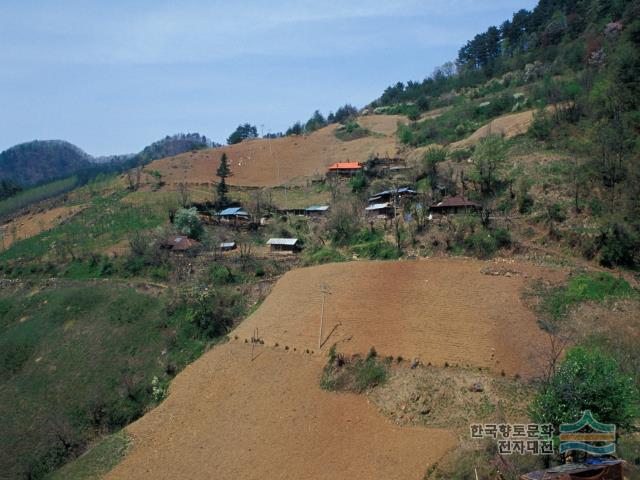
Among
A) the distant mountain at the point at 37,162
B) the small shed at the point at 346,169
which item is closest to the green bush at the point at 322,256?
the small shed at the point at 346,169

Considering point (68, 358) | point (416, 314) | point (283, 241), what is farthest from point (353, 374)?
point (68, 358)

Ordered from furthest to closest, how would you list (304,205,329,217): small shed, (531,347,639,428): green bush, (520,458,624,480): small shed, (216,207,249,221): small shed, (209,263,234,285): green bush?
(216,207,249,221): small shed
(304,205,329,217): small shed
(209,263,234,285): green bush
(531,347,639,428): green bush
(520,458,624,480): small shed

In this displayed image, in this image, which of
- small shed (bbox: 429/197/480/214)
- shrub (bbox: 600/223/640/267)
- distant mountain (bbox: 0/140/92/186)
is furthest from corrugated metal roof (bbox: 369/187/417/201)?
distant mountain (bbox: 0/140/92/186)

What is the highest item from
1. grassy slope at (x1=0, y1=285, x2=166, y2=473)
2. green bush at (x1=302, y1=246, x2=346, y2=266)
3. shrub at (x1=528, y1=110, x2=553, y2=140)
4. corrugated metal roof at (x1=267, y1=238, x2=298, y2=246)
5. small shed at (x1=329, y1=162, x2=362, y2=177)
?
shrub at (x1=528, y1=110, x2=553, y2=140)

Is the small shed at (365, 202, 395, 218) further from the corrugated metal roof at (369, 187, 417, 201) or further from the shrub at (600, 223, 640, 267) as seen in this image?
the shrub at (600, 223, 640, 267)

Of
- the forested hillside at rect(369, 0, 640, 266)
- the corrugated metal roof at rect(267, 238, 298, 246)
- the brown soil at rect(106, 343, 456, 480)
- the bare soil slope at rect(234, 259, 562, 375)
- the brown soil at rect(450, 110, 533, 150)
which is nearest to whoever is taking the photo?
the brown soil at rect(106, 343, 456, 480)

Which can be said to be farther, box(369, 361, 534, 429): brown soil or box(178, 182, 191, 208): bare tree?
box(178, 182, 191, 208): bare tree

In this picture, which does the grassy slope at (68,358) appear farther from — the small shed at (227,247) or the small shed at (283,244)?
the small shed at (283,244)
